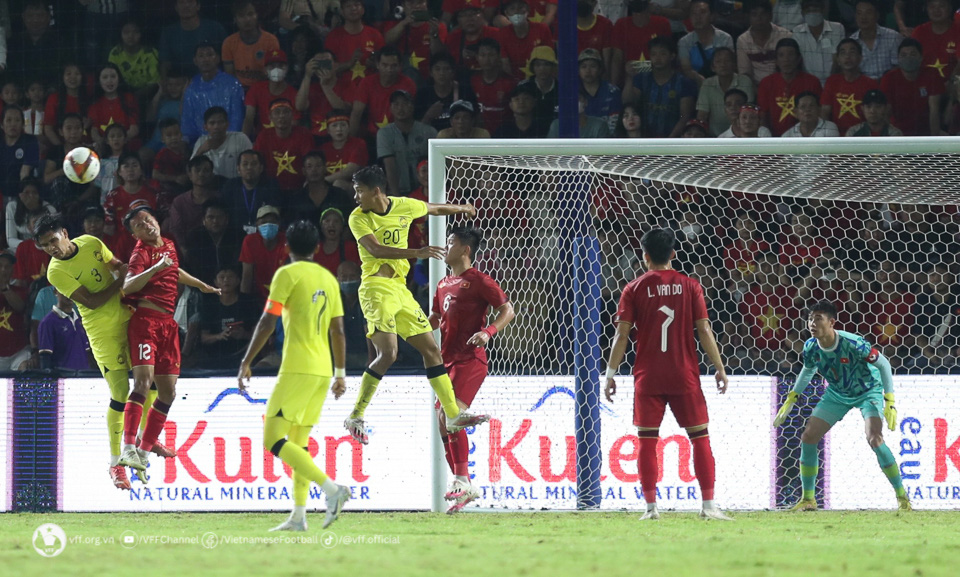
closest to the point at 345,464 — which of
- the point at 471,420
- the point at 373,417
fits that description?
the point at 373,417

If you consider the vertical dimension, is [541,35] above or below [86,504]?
above

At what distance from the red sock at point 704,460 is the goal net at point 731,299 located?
133 centimetres

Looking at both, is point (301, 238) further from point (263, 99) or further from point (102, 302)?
point (263, 99)

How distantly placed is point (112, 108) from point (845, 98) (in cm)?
788

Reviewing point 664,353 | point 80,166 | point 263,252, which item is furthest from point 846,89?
point 80,166

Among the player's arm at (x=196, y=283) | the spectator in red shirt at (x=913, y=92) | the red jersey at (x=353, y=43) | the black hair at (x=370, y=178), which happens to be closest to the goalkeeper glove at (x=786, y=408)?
the black hair at (x=370, y=178)

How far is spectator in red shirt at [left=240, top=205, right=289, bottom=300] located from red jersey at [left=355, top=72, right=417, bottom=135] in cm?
160

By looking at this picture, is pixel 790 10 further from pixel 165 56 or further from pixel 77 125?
pixel 77 125

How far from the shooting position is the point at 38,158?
44.8 feet

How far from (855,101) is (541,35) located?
3.33 m

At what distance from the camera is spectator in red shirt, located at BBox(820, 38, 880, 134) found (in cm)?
1224

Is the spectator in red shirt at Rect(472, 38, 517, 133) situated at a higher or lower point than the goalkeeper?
higher

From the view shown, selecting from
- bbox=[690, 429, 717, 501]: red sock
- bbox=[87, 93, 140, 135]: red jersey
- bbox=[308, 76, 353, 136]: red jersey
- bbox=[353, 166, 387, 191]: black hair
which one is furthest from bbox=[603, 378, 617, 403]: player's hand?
bbox=[87, 93, 140, 135]: red jersey

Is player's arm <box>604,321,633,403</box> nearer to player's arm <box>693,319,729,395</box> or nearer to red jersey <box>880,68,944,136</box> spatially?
player's arm <box>693,319,729,395</box>
